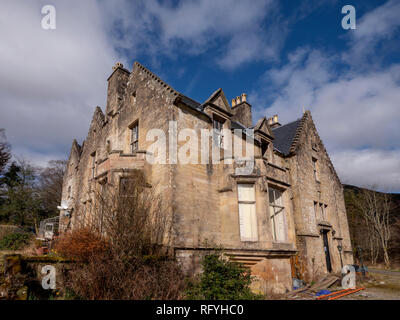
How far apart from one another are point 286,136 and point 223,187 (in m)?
8.92

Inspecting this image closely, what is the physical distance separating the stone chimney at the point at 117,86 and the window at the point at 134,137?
2.37 m

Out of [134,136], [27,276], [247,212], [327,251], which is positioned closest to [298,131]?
[327,251]

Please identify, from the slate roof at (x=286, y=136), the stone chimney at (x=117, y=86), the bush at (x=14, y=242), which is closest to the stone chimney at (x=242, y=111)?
the slate roof at (x=286, y=136)

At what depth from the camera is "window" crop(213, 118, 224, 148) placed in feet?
43.5

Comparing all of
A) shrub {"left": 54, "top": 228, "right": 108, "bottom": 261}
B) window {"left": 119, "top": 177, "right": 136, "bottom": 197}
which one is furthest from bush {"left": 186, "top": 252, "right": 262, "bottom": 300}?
window {"left": 119, "top": 177, "right": 136, "bottom": 197}

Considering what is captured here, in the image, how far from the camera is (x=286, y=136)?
1894 centimetres

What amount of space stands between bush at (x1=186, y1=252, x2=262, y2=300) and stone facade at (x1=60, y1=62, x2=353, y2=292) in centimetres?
92

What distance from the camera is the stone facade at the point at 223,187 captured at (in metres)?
11.0

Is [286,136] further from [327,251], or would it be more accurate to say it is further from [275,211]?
[327,251]

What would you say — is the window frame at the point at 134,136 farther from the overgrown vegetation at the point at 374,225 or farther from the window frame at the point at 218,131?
the overgrown vegetation at the point at 374,225

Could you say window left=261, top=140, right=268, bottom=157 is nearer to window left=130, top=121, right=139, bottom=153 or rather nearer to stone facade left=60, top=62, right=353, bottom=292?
stone facade left=60, top=62, right=353, bottom=292
